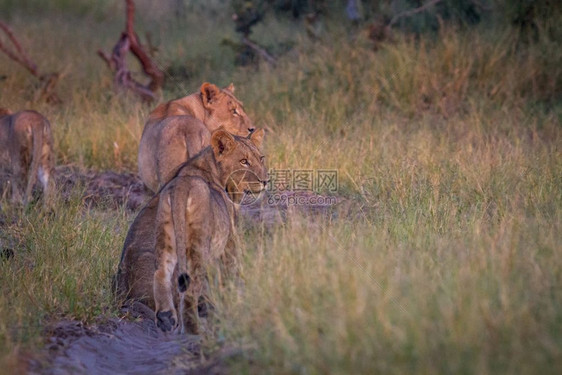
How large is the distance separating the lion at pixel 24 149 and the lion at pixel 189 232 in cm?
318

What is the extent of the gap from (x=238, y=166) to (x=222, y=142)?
0.19 metres

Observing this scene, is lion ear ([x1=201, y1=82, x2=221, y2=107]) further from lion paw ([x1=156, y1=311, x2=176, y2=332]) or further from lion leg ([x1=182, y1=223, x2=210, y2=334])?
lion paw ([x1=156, y1=311, x2=176, y2=332])

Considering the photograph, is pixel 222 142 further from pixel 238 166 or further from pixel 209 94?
pixel 209 94

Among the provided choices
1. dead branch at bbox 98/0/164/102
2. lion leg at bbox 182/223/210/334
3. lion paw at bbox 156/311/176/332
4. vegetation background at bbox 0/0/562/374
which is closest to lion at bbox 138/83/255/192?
vegetation background at bbox 0/0/562/374

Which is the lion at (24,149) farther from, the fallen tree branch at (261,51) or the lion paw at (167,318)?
the fallen tree branch at (261,51)

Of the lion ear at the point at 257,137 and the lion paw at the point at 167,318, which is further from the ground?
the lion ear at the point at 257,137

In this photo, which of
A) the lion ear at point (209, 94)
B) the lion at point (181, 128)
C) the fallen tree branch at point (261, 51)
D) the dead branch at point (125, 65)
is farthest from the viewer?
the fallen tree branch at point (261, 51)

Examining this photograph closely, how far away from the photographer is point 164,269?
478cm

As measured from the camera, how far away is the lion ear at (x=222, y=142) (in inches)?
203

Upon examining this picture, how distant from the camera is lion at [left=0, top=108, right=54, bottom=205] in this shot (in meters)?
8.00

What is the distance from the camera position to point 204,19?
18578mm

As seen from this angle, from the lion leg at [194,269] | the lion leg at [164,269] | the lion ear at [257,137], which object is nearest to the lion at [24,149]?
the lion ear at [257,137]

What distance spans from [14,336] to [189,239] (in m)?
1.09

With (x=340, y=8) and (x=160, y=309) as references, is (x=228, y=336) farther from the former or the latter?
(x=340, y=8)
